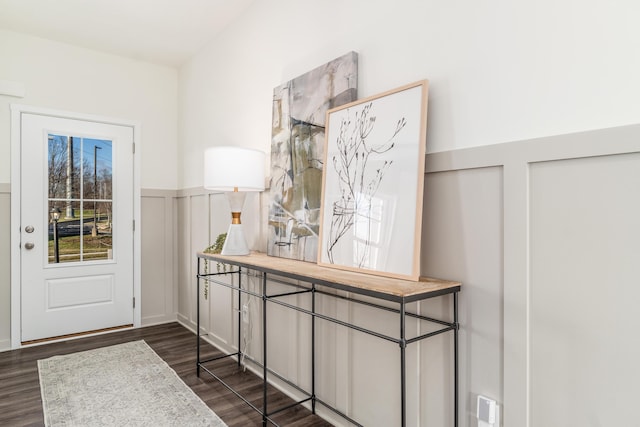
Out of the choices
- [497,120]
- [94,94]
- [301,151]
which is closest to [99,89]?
[94,94]

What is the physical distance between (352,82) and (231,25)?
5.45ft

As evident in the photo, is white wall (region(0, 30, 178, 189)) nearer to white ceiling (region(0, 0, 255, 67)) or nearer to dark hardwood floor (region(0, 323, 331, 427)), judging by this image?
white ceiling (region(0, 0, 255, 67))

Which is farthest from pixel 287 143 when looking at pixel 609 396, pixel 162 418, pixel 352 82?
pixel 609 396

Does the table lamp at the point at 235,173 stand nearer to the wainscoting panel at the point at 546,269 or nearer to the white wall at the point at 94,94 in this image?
the wainscoting panel at the point at 546,269

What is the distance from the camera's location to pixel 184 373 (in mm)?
2664

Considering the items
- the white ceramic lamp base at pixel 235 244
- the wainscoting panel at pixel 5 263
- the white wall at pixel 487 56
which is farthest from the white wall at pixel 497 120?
the wainscoting panel at pixel 5 263

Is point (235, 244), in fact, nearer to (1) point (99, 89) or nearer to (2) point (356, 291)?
(2) point (356, 291)

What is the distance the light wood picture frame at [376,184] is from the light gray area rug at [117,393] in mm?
1213

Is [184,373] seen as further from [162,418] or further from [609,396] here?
[609,396]

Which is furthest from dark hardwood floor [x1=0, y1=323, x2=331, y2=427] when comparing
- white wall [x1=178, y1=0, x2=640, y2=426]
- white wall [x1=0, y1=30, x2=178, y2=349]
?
white wall [x1=178, y1=0, x2=640, y2=426]

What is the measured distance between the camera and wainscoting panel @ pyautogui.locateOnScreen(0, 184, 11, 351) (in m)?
3.17

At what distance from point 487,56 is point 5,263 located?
3.81m

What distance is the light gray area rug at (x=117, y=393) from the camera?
205 centimetres

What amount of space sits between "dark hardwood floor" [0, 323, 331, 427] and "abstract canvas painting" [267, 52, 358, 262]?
2.84 ft
